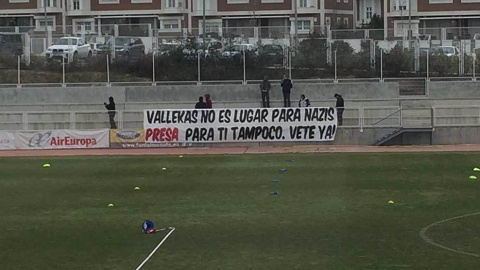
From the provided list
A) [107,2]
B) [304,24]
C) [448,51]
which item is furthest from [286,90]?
[107,2]

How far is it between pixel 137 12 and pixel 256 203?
63043 mm

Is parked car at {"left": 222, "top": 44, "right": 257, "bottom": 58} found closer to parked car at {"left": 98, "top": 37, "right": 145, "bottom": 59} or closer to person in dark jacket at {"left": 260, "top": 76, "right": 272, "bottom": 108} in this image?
parked car at {"left": 98, "top": 37, "right": 145, "bottom": 59}

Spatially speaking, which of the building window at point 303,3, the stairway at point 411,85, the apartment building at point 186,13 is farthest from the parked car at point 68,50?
the building window at point 303,3

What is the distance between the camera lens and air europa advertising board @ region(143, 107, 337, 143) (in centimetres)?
3678

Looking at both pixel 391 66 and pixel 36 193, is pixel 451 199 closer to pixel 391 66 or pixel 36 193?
pixel 36 193

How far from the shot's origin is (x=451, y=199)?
68.2ft

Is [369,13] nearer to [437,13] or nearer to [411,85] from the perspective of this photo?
[437,13]

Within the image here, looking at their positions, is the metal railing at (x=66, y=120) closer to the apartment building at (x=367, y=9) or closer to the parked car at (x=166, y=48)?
the parked car at (x=166, y=48)

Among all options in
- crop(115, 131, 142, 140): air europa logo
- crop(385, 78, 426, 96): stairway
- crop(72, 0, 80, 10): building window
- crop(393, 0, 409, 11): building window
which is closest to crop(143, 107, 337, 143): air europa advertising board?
crop(115, 131, 142, 140): air europa logo

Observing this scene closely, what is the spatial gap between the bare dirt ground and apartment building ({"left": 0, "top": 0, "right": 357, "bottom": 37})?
4150 centimetres

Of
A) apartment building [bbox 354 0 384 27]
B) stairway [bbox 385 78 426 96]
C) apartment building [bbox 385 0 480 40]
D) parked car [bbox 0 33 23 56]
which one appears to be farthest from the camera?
apartment building [bbox 354 0 384 27]

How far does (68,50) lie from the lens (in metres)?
49.6

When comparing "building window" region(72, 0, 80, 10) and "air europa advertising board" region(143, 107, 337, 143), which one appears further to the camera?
"building window" region(72, 0, 80, 10)

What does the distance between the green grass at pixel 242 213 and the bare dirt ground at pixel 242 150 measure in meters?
3.43
